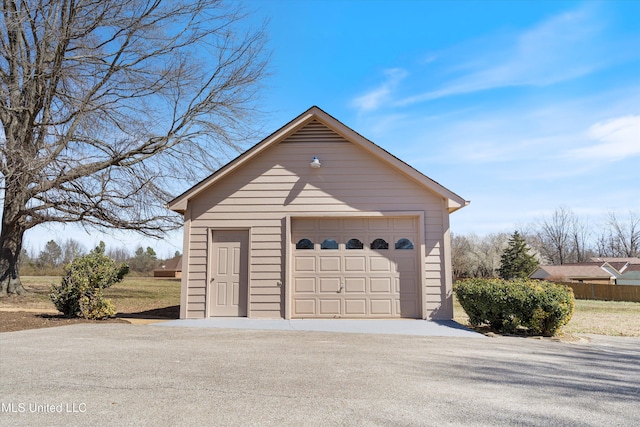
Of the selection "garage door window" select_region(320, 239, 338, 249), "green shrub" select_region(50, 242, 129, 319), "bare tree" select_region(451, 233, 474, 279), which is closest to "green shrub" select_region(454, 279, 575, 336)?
"garage door window" select_region(320, 239, 338, 249)

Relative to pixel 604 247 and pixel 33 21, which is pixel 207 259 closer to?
pixel 33 21

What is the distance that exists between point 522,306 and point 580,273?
4032cm

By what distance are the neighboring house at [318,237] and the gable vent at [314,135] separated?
0.23m

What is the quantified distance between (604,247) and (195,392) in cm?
7690

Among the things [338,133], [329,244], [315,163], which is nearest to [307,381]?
[329,244]

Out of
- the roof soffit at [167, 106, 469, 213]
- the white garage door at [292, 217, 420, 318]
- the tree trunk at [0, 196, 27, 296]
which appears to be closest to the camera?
the roof soffit at [167, 106, 469, 213]

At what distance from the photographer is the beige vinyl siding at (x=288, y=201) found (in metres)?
10.5

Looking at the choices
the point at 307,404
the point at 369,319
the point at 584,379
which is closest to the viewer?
the point at 307,404

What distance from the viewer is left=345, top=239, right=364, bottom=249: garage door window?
1073 centimetres

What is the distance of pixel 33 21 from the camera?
14609 millimetres

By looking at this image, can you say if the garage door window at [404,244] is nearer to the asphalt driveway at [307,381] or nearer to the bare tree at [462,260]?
the asphalt driveway at [307,381]

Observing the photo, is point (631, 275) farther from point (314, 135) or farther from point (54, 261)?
point (54, 261)

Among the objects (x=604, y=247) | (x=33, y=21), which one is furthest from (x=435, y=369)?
(x=604, y=247)

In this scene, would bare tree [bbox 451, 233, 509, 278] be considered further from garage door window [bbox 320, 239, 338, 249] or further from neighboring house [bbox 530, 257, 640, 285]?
garage door window [bbox 320, 239, 338, 249]
